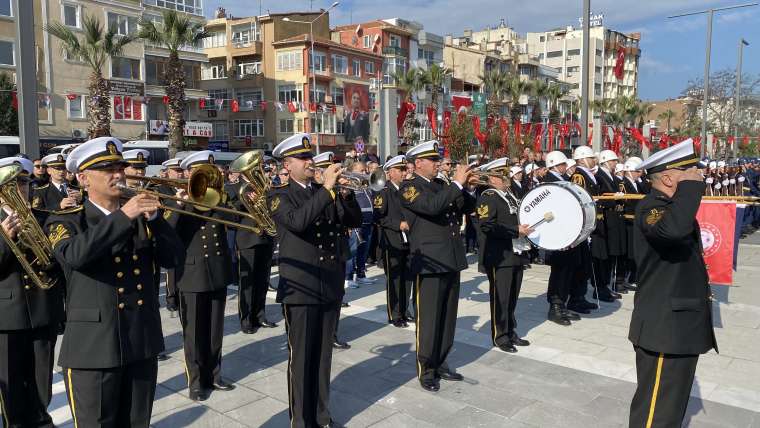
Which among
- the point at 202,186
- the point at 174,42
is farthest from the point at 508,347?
the point at 174,42

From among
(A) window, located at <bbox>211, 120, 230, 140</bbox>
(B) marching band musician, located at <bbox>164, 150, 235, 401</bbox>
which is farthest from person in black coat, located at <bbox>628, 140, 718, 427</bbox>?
(A) window, located at <bbox>211, 120, 230, 140</bbox>

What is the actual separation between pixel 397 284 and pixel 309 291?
3.83 metres

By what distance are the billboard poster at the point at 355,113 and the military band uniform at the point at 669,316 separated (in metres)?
47.7

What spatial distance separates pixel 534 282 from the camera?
36.0 ft

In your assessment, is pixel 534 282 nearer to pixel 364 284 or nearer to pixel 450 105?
pixel 364 284

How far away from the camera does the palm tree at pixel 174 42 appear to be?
101 ft

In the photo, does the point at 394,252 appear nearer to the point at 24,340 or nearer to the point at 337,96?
the point at 24,340

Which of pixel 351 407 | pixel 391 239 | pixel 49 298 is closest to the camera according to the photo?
pixel 49 298

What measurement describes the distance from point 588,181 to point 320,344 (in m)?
5.87

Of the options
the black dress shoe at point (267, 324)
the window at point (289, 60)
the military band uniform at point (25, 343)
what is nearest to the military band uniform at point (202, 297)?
the military band uniform at point (25, 343)

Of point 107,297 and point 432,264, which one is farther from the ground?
point 107,297

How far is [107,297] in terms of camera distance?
11.4 feet

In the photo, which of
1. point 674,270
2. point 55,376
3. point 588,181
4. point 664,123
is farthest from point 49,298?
point 664,123

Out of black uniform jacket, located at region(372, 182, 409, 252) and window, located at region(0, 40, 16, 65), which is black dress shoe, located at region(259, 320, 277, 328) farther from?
window, located at region(0, 40, 16, 65)
